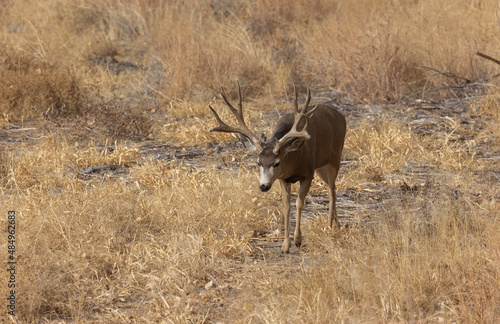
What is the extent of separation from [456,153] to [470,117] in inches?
87.4

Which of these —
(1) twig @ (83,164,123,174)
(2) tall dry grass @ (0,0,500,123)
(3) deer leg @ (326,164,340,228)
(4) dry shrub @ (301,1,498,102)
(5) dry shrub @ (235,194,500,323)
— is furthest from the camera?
(4) dry shrub @ (301,1,498,102)

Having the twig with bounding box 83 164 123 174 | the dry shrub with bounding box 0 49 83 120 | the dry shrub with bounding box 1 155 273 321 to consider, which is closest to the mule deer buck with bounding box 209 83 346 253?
the dry shrub with bounding box 1 155 273 321

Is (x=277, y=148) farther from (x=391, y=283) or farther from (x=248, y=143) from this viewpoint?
(x=391, y=283)

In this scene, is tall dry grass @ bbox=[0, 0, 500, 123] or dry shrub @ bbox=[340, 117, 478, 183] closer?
dry shrub @ bbox=[340, 117, 478, 183]

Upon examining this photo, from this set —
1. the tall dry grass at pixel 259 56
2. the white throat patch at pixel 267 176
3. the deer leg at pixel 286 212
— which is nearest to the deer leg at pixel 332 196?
the deer leg at pixel 286 212

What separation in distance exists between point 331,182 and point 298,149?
1.02 metres

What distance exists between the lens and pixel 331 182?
7738 mm

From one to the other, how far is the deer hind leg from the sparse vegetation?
0.40 feet

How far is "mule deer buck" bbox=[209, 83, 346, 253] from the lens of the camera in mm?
6555

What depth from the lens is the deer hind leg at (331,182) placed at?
24.5 ft

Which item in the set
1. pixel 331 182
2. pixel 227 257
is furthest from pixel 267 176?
pixel 331 182

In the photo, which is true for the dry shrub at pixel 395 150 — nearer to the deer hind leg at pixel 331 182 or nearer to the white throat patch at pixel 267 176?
the deer hind leg at pixel 331 182

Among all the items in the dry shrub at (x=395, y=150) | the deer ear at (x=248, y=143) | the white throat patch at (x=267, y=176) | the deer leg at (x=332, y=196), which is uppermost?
the deer ear at (x=248, y=143)

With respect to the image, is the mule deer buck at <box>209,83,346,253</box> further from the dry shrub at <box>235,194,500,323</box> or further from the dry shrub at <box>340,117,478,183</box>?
the dry shrub at <box>340,117,478,183</box>
